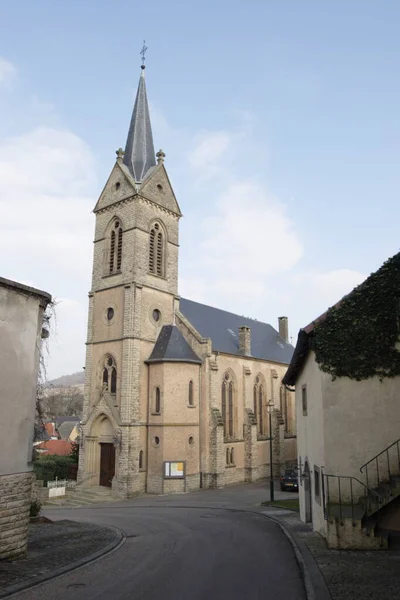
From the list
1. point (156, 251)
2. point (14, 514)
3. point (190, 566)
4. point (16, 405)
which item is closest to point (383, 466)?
point (190, 566)

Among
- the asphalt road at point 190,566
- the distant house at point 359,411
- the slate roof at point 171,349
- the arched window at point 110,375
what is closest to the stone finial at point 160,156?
the slate roof at point 171,349

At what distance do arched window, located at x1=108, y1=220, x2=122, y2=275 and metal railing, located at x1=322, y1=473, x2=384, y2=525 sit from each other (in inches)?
957

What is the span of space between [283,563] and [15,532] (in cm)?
680

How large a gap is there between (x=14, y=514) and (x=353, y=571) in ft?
27.0

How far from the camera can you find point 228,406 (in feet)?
122

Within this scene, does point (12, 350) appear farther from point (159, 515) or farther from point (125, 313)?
point (125, 313)

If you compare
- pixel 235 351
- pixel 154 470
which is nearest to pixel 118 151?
pixel 235 351

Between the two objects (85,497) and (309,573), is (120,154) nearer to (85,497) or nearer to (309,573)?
(85,497)

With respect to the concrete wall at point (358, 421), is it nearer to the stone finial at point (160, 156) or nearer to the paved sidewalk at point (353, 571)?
the paved sidewalk at point (353, 571)

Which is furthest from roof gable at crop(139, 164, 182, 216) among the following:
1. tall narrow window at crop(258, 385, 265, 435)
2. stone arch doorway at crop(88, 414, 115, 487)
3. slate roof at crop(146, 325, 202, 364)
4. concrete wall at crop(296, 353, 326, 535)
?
concrete wall at crop(296, 353, 326, 535)

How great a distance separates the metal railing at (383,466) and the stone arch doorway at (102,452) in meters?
21.5

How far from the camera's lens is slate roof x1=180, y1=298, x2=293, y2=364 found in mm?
38188

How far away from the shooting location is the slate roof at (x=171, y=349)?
32531 millimetres

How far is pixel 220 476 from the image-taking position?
32.9 m
